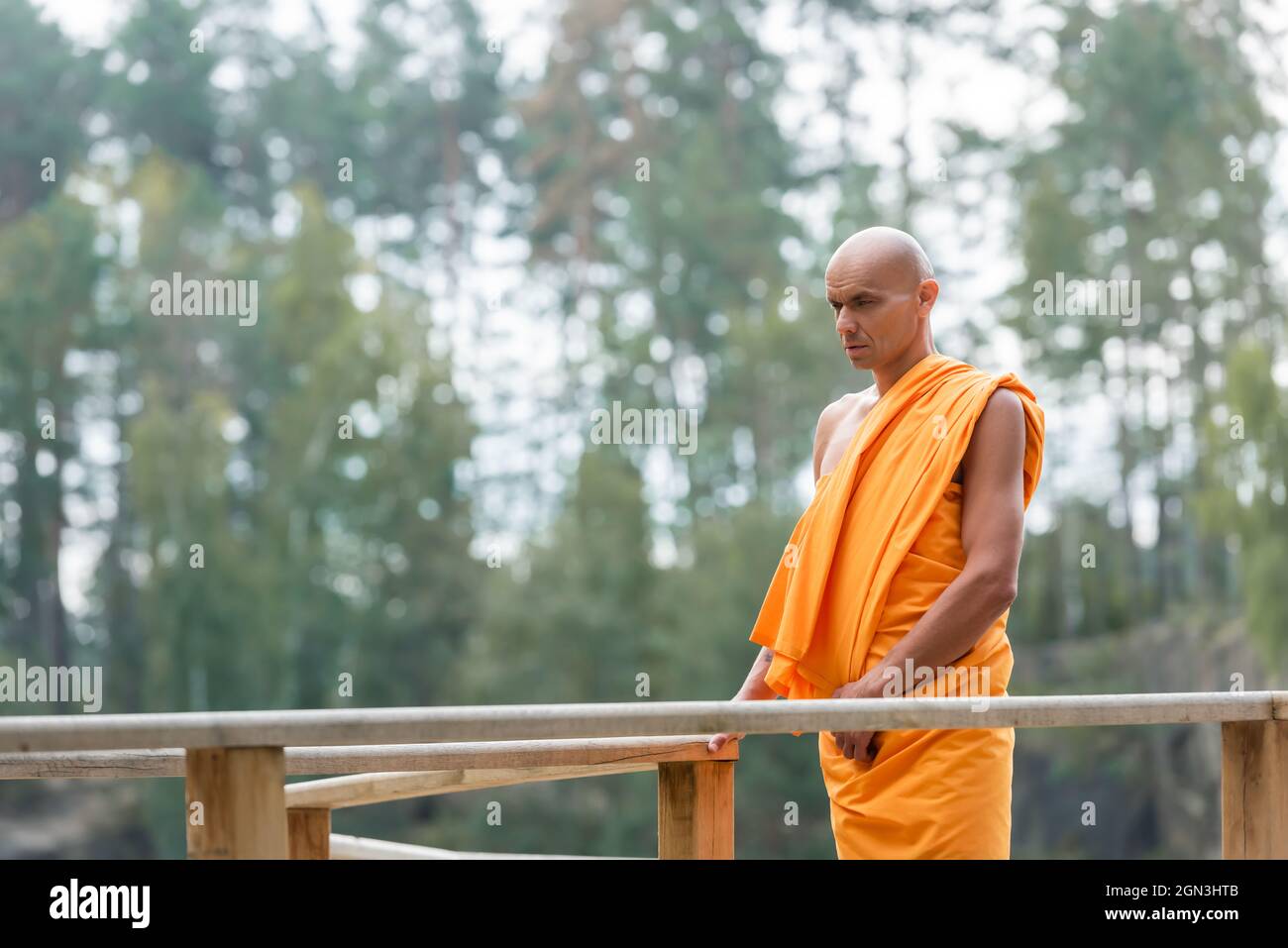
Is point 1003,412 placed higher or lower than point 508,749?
higher

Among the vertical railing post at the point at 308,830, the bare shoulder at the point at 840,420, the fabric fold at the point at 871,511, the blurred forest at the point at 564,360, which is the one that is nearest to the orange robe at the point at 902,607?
the fabric fold at the point at 871,511

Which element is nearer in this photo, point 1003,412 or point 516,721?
point 516,721

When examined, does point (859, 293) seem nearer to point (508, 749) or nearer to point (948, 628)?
point (948, 628)

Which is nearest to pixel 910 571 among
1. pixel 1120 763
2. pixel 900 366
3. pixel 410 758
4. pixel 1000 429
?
pixel 1000 429

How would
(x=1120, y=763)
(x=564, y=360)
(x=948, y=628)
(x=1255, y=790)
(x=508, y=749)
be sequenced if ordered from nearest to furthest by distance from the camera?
(x=1255, y=790)
(x=948, y=628)
(x=508, y=749)
(x=1120, y=763)
(x=564, y=360)

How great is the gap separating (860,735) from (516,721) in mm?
767

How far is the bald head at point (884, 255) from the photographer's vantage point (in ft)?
7.44

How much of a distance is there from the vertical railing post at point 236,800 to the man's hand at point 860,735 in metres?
0.88

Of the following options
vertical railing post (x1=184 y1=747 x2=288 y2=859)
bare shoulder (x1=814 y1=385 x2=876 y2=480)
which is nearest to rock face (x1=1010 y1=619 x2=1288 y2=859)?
bare shoulder (x1=814 y1=385 x2=876 y2=480)

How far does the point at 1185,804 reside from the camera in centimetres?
1736

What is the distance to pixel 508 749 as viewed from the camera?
2.19 metres

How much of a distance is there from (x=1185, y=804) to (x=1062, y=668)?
2154mm

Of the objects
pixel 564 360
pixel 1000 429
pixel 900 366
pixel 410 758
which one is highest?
pixel 564 360
